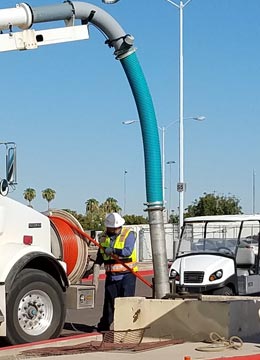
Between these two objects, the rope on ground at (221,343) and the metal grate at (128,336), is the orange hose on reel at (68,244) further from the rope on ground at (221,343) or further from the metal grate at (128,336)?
the rope on ground at (221,343)

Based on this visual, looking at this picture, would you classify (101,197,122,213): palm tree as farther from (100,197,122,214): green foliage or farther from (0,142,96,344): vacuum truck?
(0,142,96,344): vacuum truck

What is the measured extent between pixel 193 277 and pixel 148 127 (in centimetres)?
444

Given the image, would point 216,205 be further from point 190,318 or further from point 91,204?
point 190,318

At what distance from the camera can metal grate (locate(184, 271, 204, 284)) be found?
572 inches

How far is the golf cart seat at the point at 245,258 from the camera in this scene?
49.4ft

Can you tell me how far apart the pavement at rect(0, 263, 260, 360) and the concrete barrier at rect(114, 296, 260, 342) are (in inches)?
7.6

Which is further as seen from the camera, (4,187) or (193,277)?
(193,277)

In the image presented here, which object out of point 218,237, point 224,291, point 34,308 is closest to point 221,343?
point 34,308

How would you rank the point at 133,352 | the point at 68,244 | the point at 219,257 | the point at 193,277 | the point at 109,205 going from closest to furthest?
1. the point at 133,352
2. the point at 68,244
3. the point at 193,277
4. the point at 219,257
5. the point at 109,205

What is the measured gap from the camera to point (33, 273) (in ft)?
32.5

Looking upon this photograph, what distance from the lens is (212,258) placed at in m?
14.9

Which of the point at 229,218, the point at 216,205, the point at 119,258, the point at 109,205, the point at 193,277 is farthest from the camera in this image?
the point at 109,205

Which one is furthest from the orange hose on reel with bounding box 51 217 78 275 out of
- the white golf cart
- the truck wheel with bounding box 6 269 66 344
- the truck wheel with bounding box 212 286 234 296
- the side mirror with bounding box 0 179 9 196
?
the truck wheel with bounding box 212 286 234 296

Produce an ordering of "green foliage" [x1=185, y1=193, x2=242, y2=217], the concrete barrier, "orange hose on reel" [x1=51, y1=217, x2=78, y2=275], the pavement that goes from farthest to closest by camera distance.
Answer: "green foliage" [x1=185, y1=193, x2=242, y2=217] < "orange hose on reel" [x1=51, y1=217, x2=78, y2=275] < the concrete barrier < the pavement
